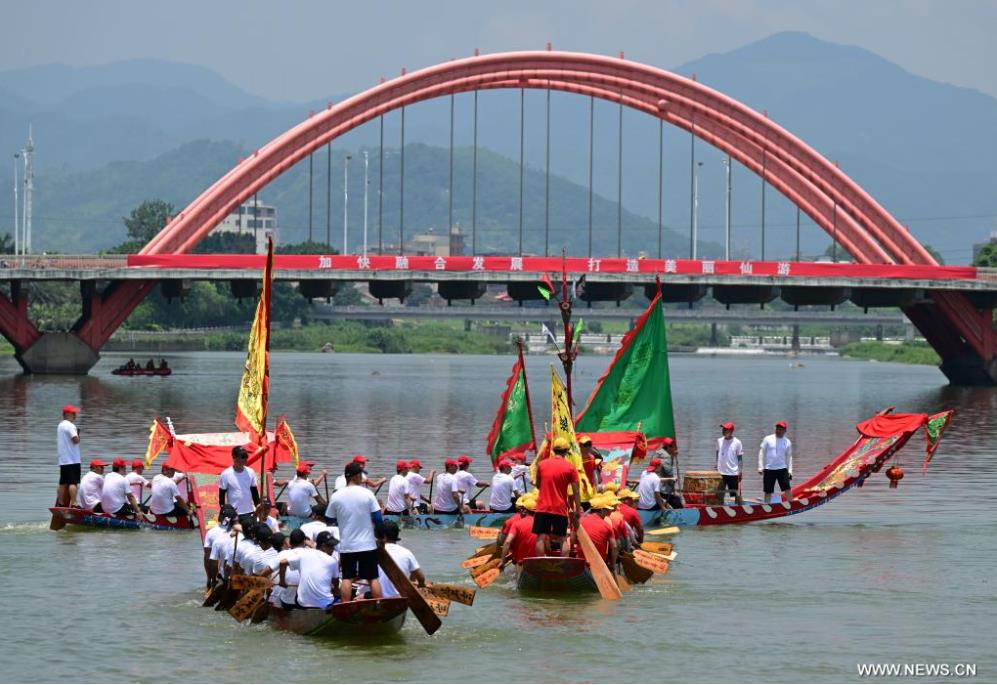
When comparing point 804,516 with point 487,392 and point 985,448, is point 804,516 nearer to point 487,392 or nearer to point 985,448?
point 985,448

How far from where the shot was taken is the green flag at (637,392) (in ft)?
112

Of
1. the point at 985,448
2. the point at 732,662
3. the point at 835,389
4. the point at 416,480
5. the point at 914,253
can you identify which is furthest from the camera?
the point at 835,389

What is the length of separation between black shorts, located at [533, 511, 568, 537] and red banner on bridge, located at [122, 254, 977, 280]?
57110mm

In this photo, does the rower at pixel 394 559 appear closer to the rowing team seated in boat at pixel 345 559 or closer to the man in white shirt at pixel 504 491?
the rowing team seated in boat at pixel 345 559

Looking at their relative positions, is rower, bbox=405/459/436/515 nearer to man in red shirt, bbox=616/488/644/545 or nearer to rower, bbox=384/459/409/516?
rower, bbox=384/459/409/516

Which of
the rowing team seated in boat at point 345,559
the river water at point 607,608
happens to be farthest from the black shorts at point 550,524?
the rowing team seated in boat at point 345,559

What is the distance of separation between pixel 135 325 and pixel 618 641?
141 metres

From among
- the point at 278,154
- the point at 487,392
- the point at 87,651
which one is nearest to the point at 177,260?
the point at 278,154

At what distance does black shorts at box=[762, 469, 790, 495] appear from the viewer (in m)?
34.9

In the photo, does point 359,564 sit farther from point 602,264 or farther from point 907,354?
point 907,354

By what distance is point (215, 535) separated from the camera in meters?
24.3

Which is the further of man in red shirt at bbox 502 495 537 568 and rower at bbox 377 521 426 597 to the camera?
man in red shirt at bbox 502 495 537 568

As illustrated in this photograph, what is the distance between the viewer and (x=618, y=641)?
23.0m

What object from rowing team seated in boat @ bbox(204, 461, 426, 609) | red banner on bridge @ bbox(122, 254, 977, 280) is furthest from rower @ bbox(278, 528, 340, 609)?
red banner on bridge @ bbox(122, 254, 977, 280)
